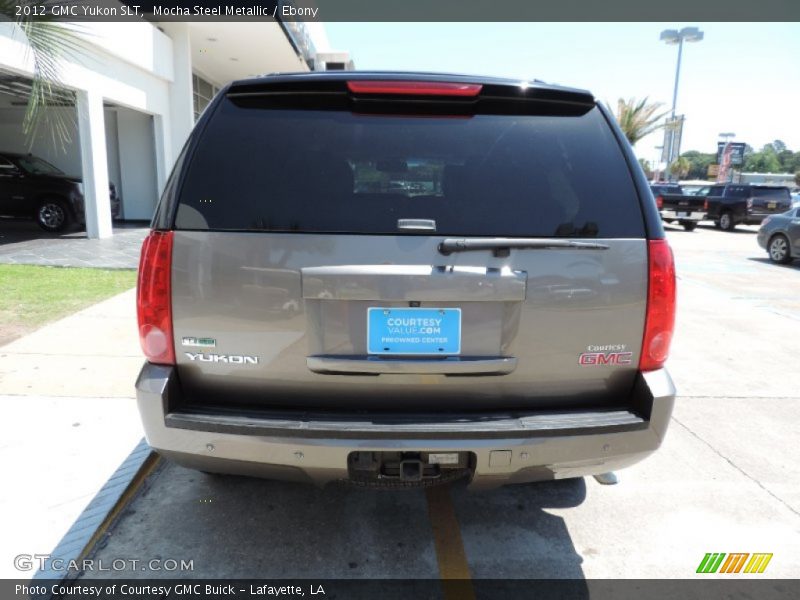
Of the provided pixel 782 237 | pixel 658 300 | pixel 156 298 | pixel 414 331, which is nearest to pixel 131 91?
pixel 156 298

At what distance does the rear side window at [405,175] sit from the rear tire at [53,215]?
13.4 metres

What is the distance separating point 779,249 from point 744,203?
973 cm

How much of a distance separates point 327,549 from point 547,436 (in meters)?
1.26

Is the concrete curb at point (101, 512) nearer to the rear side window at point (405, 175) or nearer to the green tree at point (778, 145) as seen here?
the rear side window at point (405, 175)

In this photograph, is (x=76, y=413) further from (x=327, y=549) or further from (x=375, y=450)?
(x=375, y=450)

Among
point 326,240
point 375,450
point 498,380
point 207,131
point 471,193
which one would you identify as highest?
point 207,131

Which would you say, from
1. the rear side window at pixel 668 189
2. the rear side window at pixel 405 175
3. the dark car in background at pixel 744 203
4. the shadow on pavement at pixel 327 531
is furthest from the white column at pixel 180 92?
the dark car in background at pixel 744 203

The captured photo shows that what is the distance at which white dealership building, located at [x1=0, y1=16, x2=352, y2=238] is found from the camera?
11.3 meters

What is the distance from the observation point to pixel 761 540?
2893 millimetres

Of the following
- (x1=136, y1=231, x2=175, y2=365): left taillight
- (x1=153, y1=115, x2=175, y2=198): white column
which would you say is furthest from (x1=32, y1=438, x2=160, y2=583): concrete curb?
(x1=153, y1=115, x2=175, y2=198): white column

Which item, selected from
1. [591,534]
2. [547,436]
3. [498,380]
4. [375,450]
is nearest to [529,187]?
[498,380]

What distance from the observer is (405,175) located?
7.98 feet

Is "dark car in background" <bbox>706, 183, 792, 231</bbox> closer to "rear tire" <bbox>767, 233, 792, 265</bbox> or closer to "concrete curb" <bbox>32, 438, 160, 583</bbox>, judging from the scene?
"rear tire" <bbox>767, 233, 792, 265</bbox>

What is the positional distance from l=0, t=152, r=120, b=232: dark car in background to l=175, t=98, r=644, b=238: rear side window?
13326 millimetres
